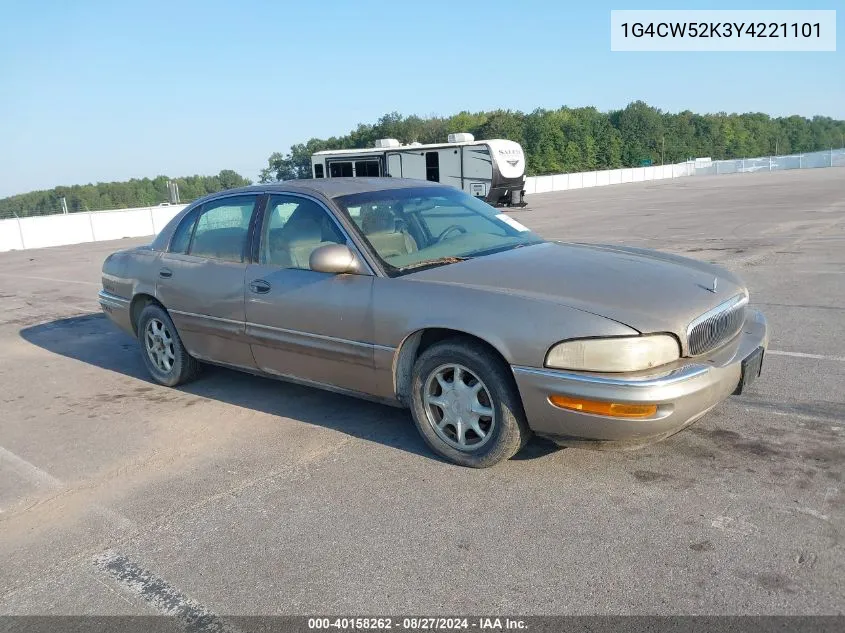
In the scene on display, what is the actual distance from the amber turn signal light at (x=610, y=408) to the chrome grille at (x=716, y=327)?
45 centimetres

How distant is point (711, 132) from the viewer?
10800cm

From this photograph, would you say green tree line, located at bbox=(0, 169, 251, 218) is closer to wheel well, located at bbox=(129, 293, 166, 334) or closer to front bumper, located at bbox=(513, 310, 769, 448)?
wheel well, located at bbox=(129, 293, 166, 334)

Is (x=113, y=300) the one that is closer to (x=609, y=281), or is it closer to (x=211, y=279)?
(x=211, y=279)

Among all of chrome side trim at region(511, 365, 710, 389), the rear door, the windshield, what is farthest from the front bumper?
the rear door

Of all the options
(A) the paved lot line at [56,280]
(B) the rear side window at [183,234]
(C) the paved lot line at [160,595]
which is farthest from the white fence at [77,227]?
(C) the paved lot line at [160,595]

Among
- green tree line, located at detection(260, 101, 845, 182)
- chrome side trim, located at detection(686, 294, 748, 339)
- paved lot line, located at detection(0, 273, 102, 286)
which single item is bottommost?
paved lot line, located at detection(0, 273, 102, 286)

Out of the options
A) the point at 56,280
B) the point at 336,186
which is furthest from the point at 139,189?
the point at 336,186

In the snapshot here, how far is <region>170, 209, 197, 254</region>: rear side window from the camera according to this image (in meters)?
5.50

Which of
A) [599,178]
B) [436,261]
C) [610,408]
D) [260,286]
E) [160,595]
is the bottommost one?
[160,595]

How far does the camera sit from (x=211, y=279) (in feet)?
16.5

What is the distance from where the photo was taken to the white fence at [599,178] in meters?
50.4

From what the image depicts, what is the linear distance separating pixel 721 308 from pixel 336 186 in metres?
2.55

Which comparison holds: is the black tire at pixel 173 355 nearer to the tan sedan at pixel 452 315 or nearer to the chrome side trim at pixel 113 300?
the tan sedan at pixel 452 315

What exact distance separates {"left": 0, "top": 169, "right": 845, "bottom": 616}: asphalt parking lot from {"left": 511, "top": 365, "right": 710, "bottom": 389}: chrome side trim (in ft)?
1.86
